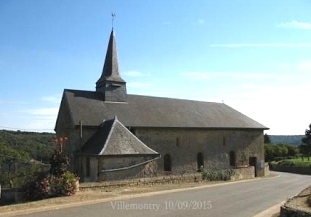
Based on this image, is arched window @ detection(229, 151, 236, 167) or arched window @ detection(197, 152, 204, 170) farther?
arched window @ detection(229, 151, 236, 167)

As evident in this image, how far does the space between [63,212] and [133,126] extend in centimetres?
1731

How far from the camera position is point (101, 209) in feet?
46.2

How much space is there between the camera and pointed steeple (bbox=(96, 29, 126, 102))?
32.7 m

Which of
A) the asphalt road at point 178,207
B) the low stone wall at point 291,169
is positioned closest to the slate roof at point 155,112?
the low stone wall at point 291,169

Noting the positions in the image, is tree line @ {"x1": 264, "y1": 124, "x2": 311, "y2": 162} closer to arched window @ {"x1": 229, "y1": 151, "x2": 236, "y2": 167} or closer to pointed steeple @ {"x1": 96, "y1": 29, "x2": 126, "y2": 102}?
arched window @ {"x1": 229, "y1": 151, "x2": 236, "y2": 167}

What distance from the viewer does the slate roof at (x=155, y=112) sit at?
3027 cm

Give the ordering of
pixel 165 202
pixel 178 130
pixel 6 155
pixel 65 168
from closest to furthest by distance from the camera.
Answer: pixel 165 202 < pixel 65 168 < pixel 178 130 < pixel 6 155

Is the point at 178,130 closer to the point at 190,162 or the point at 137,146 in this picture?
the point at 190,162

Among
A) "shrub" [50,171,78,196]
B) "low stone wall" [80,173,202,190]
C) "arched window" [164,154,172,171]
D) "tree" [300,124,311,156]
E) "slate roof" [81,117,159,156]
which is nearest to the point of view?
"shrub" [50,171,78,196]

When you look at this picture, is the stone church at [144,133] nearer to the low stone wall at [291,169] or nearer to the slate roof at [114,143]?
the slate roof at [114,143]

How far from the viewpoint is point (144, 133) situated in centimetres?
3147

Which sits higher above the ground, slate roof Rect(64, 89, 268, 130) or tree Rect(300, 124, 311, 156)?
slate roof Rect(64, 89, 268, 130)

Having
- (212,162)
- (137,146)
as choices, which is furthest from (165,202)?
(212,162)

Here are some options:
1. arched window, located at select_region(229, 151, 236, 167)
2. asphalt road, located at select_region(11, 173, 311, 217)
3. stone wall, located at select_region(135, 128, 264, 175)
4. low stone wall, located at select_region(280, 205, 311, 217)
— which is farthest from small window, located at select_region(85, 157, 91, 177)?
low stone wall, located at select_region(280, 205, 311, 217)
